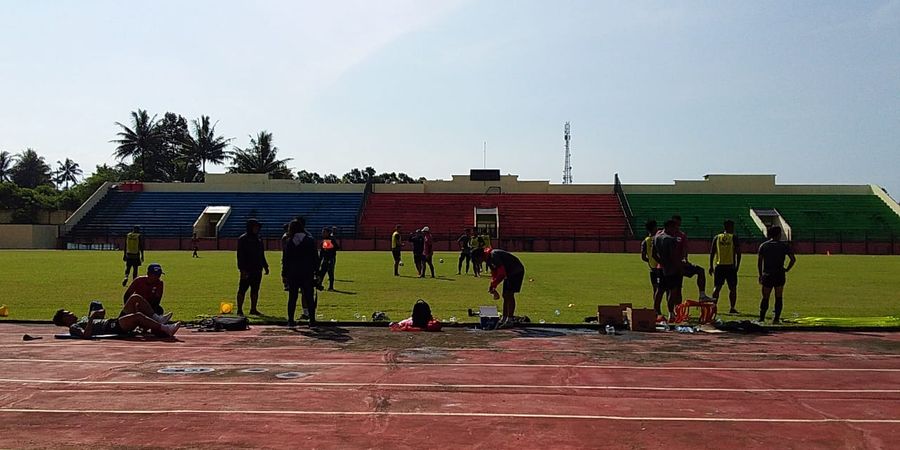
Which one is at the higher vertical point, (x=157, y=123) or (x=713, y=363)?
(x=157, y=123)

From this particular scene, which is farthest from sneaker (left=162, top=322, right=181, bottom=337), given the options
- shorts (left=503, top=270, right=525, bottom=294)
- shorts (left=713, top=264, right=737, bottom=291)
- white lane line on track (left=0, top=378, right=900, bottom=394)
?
shorts (left=713, top=264, right=737, bottom=291)

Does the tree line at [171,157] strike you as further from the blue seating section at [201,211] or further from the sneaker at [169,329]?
the sneaker at [169,329]

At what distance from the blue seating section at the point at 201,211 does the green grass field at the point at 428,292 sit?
2804 centimetres

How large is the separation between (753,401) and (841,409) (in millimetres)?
747

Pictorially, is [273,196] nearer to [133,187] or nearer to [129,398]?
[133,187]

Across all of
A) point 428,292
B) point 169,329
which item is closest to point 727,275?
point 428,292

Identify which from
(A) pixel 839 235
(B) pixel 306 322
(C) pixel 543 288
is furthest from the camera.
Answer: (A) pixel 839 235

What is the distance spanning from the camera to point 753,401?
7039 mm

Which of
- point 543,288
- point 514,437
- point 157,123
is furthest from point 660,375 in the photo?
point 157,123

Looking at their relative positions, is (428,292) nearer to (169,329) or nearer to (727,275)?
(727,275)

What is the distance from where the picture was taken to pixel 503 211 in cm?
5825

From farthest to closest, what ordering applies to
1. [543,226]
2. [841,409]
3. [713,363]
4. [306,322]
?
[543,226] < [306,322] < [713,363] < [841,409]

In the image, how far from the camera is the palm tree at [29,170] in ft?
333

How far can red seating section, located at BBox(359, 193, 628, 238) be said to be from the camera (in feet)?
178
